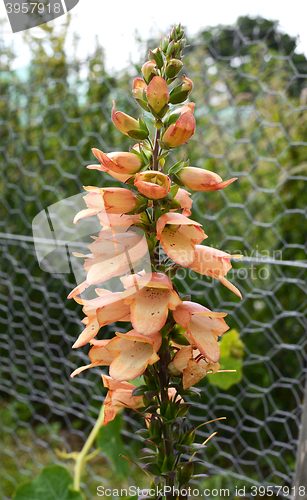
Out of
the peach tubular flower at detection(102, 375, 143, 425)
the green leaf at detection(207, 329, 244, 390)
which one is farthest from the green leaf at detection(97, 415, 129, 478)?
the peach tubular flower at detection(102, 375, 143, 425)

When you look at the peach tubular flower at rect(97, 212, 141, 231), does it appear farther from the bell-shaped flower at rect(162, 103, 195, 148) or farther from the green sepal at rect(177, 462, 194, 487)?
the green sepal at rect(177, 462, 194, 487)

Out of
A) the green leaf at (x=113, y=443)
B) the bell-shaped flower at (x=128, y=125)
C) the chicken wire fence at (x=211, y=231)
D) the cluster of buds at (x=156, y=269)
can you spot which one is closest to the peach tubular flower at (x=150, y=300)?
the cluster of buds at (x=156, y=269)

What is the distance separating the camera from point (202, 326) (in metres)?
0.27

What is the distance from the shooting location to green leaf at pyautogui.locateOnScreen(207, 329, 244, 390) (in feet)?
1.74

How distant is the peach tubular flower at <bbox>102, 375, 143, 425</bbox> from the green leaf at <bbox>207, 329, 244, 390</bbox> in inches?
9.4

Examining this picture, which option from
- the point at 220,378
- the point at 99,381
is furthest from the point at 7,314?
the point at 220,378

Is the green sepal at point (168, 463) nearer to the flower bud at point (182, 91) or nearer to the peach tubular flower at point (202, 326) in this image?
the peach tubular flower at point (202, 326)

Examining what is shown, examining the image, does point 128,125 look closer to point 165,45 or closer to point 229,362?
point 165,45

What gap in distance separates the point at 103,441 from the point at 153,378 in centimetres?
40

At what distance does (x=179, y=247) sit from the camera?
0.82ft

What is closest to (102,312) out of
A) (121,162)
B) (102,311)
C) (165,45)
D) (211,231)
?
(102,311)

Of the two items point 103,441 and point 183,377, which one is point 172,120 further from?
point 103,441

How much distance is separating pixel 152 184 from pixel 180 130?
5cm

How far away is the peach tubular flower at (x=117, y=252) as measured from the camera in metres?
0.25
